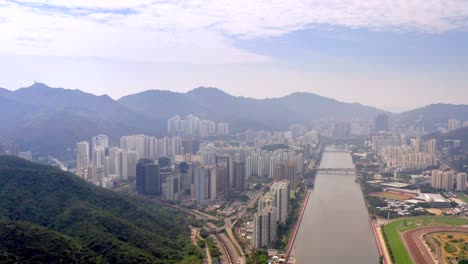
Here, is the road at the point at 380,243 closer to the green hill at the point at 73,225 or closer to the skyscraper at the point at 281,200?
the skyscraper at the point at 281,200

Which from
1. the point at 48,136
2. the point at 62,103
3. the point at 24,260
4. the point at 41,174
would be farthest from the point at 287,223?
the point at 62,103

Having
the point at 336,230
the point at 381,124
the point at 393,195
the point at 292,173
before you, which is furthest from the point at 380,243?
the point at 381,124

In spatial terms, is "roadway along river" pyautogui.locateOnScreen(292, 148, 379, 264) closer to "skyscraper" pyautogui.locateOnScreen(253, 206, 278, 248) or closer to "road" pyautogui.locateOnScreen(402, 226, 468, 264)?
"skyscraper" pyautogui.locateOnScreen(253, 206, 278, 248)

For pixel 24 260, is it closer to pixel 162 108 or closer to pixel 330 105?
pixel 162 108

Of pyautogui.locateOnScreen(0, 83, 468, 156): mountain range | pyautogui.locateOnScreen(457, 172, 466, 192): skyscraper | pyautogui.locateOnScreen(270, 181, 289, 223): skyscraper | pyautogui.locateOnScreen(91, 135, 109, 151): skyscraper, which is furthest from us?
pyautogui.locateOnScreen(0, 83, 468, 156): mountain range

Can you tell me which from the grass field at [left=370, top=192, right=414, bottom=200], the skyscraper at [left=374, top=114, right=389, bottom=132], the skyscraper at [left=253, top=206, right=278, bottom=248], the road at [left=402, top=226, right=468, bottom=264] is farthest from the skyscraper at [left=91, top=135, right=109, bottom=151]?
the skyscraper at [left=374, top=114, right=389, bottom=132]

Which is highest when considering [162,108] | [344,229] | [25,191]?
[162,108]

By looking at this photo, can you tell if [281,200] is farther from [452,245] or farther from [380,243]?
[452,245]
